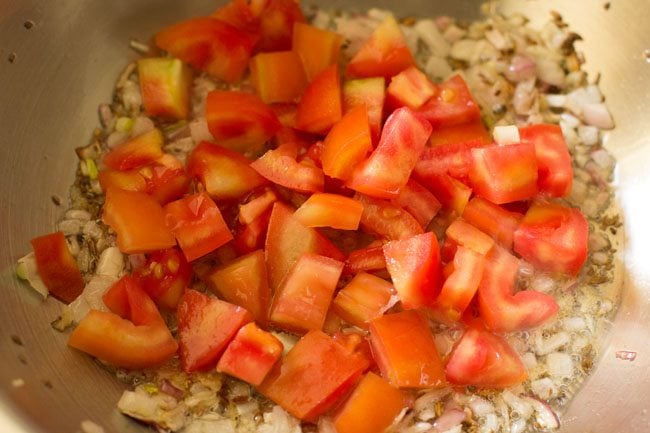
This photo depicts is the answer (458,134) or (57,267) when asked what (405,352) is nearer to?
(458,134)

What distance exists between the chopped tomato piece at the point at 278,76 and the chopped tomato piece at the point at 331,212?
340 mm

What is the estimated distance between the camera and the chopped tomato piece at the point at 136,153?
1.52m

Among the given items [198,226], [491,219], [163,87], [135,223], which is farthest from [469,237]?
[163,87]

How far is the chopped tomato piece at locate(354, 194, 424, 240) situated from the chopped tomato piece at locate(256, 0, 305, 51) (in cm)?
52

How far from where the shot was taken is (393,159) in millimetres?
1410

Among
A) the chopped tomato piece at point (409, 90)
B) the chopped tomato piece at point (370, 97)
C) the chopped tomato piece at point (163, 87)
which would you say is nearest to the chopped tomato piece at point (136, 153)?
the chopped tomato piece at point (163, 87)

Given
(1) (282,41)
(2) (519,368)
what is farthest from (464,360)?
(1) (282,41)

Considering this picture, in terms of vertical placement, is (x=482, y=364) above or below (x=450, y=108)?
below

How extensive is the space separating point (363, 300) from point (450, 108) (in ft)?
1.64

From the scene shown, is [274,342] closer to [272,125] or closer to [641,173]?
[272,125]

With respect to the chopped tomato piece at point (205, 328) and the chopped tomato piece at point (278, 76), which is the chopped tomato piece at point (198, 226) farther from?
the chopped tomato piece at point (278, 76)

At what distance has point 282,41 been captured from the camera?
1.72 m

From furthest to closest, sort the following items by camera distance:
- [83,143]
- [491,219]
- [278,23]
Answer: [278,23]
[83,143]
[491,219]

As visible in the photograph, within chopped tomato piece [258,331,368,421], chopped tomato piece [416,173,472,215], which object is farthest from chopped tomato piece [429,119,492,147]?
chopped tomato piece [258,331,368,421]
